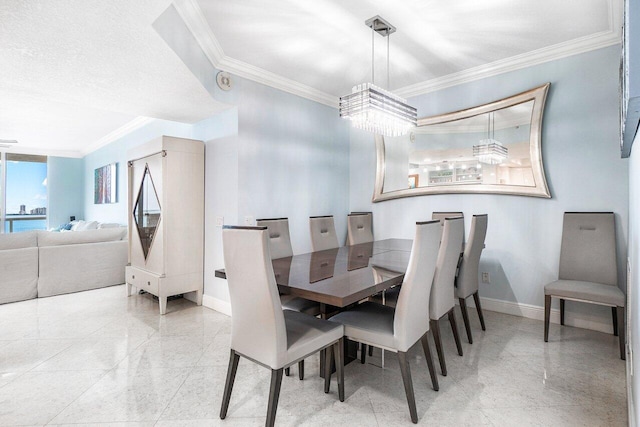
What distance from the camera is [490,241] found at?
3521 millimetres

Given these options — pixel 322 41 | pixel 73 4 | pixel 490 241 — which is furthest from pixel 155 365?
pixel 490 241

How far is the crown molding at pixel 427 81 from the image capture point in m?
2.52

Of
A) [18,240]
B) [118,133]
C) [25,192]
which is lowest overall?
[18,240]

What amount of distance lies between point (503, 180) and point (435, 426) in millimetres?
2641

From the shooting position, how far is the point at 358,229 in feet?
12.9

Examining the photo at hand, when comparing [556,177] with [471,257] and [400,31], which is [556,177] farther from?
[400,31]

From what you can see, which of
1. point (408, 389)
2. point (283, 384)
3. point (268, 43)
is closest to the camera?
point (408, 389)

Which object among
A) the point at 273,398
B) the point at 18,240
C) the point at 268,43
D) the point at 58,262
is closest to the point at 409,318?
the point at 273,398

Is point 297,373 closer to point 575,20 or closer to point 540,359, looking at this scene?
point 540,359

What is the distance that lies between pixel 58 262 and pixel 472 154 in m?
5.32

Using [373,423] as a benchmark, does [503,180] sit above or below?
above

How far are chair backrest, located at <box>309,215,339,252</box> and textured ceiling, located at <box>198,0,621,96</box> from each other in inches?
66.0

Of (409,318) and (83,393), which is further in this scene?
(83,393)

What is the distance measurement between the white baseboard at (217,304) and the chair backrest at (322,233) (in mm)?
1186
